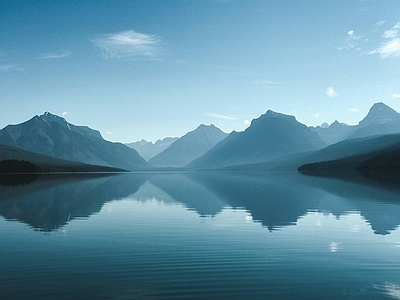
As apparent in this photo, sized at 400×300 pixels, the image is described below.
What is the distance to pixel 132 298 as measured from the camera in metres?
17.5

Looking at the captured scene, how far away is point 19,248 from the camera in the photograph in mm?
28719

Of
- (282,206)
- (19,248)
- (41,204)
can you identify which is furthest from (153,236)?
(41,204)

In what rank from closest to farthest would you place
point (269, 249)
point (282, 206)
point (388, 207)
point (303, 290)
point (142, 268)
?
point (303, 290)
point (142, 268)
point (269, 249)
point (388, 207)
point (282, 206)

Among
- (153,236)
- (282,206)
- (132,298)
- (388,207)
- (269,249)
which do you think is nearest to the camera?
(132,298)

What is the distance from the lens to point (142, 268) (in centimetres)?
2291

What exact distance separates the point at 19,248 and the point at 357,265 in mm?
22447

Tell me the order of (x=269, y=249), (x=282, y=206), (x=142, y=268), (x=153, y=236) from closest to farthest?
(x=142, y=268), (x=269, y=249), (x=153, y=236), (x=282, y=206)

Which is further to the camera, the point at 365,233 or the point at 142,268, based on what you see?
the point at 365,233

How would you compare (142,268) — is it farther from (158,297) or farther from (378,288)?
(378,288)

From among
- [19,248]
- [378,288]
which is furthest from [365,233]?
[19,248]

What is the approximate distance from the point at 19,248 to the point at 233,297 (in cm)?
1788

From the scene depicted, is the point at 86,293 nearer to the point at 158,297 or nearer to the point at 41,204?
the point at 158,297

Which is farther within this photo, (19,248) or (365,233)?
(365,233)

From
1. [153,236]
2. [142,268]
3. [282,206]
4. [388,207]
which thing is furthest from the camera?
[282,206]
